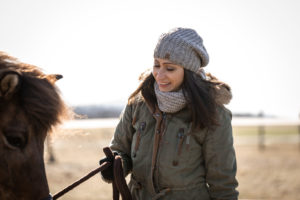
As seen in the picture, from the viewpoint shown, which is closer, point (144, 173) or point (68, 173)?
point (144, 173)

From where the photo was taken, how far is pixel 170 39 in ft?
8.07

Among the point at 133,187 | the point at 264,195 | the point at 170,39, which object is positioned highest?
the point at 170,39

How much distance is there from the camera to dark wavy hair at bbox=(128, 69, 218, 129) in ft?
7.80

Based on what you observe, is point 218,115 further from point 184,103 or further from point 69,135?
point 69,135

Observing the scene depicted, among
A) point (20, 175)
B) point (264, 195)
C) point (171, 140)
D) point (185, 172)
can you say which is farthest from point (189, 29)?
point (264, 195)

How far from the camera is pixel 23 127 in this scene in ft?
6.40

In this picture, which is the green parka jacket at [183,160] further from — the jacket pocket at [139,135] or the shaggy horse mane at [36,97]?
the shaggy horse mane at [36,97]

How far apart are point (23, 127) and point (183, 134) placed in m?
1.06

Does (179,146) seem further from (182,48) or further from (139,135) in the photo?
(182,48)

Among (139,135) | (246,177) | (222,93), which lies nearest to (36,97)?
(139,135)

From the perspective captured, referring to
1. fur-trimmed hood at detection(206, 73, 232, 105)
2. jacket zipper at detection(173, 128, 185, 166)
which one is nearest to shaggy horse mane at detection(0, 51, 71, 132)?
jacket zipper at detection(173, 128, 185, 166)

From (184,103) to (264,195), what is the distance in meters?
6.60

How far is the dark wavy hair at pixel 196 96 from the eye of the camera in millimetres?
2379

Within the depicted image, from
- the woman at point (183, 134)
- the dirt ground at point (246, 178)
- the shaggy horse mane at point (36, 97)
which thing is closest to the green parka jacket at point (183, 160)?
the woman at point (183, 134)
